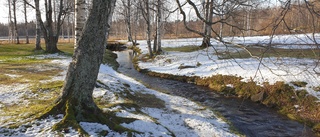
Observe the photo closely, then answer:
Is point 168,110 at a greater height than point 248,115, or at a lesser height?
greater

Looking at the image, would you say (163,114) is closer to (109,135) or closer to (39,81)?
(109,135)

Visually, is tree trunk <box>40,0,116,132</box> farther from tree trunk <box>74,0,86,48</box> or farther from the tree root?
tree trunk <box>74,0,86,48</box>

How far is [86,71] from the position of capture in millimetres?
4547

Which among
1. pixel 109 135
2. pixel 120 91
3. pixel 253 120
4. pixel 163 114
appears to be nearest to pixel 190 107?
pixel 163 114

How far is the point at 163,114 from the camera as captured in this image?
7.16m

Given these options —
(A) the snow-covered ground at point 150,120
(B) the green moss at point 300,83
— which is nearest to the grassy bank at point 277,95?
(B) the green moss at point 300,83

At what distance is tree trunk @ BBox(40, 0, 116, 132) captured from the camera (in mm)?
4309

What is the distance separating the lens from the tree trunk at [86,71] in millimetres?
4309

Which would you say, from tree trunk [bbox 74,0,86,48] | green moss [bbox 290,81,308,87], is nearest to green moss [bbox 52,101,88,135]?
tree trunk [bbox 74,0,86,48]

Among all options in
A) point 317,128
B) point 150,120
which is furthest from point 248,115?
point 150,120

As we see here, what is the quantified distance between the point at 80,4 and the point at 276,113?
7479 mm

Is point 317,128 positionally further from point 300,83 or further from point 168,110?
point 168,110

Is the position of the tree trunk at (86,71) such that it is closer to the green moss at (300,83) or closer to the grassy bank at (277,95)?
the grassy bank at (277,95)

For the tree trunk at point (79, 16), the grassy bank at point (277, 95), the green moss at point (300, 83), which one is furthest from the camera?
the green moss at point (300, 83)
